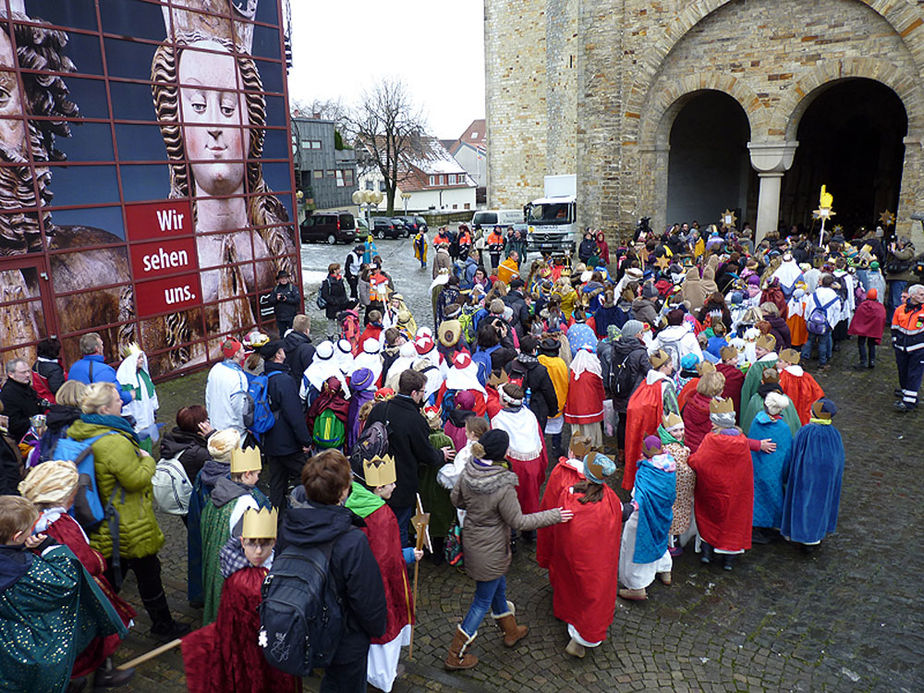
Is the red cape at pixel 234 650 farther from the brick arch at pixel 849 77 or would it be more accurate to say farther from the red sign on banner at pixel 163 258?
the brick arch at pixel 849 77

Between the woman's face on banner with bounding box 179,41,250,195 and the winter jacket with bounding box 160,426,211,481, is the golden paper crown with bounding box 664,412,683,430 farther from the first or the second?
the woman's face on banner with bounding box 179,41,250,195

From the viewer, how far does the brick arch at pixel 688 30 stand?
16359 millimetres

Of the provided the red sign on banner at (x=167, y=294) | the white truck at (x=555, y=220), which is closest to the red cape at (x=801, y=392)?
the red sign on banner at (x=167, y=294)

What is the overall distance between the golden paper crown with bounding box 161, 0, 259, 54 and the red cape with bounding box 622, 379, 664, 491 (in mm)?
10047

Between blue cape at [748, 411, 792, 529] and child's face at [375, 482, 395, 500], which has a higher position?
child's face at [375, 482, 395, 500]

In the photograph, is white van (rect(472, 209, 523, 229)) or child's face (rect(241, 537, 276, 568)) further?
white van (rect(472, 209, 523, 229))

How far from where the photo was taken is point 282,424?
21.2 ft

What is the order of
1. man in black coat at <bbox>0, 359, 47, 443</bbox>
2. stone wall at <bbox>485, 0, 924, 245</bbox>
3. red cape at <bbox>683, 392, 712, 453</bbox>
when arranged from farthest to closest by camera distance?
stone wall at <bbox>485, 0, 924, 245</bbox> → man in black coat at <bbox>0, 359, 47, 443</bbox> → red cape at <bbox>683, 392, 712, 453</bbox>

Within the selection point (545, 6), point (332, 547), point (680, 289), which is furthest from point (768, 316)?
point (545, 6)

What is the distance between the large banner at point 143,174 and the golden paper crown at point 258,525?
318 inches

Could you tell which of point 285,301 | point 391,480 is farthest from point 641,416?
point 285,301

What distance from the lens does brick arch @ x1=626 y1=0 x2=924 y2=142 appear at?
53.7ft

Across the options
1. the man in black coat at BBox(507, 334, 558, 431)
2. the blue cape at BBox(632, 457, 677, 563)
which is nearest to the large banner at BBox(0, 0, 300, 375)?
the man in black coat at BBox(507, 334, 558, 431)

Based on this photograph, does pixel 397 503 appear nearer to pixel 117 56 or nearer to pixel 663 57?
pixel 117 56
